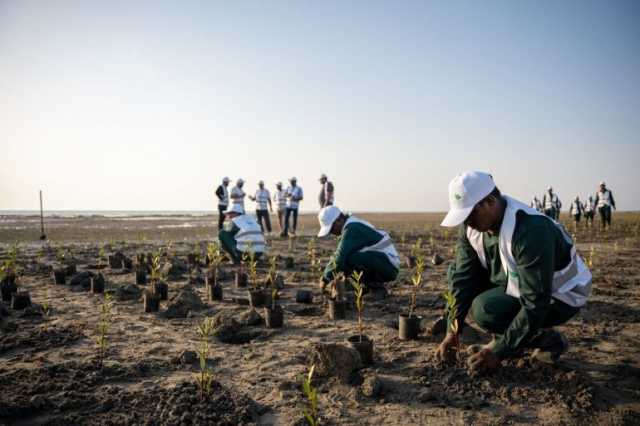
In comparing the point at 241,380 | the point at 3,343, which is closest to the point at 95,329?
the point at 3,343

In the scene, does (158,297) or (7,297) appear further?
(7,297)

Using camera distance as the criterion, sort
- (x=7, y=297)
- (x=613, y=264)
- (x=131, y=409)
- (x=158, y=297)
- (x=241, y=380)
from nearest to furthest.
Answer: (x=131, y=409)
(x=241, y=380)
(x=158, y=297)
(x=7, y=297)
(x=613, y=264)

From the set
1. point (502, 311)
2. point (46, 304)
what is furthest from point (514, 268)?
point (46, 304)

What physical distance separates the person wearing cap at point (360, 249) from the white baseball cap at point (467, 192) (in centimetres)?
259

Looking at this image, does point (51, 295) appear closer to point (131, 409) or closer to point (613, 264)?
point (131, 409)

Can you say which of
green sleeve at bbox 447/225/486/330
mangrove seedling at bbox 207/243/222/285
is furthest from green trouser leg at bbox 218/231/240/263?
green sleeve at bbox 447/225/486/330

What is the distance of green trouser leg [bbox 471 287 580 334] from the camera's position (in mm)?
2938

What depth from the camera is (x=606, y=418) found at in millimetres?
2365

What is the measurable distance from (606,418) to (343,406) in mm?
1581

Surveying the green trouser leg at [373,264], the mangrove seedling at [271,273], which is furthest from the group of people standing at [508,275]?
the mangrove seedling at [271,273]

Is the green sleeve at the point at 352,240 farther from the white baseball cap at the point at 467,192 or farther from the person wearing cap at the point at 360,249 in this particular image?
the white baseball cap at the point at 467,192

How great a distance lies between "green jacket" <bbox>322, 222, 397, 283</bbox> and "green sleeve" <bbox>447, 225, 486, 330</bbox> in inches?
73.8

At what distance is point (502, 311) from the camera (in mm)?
3059

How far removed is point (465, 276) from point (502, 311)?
17.5 inches
